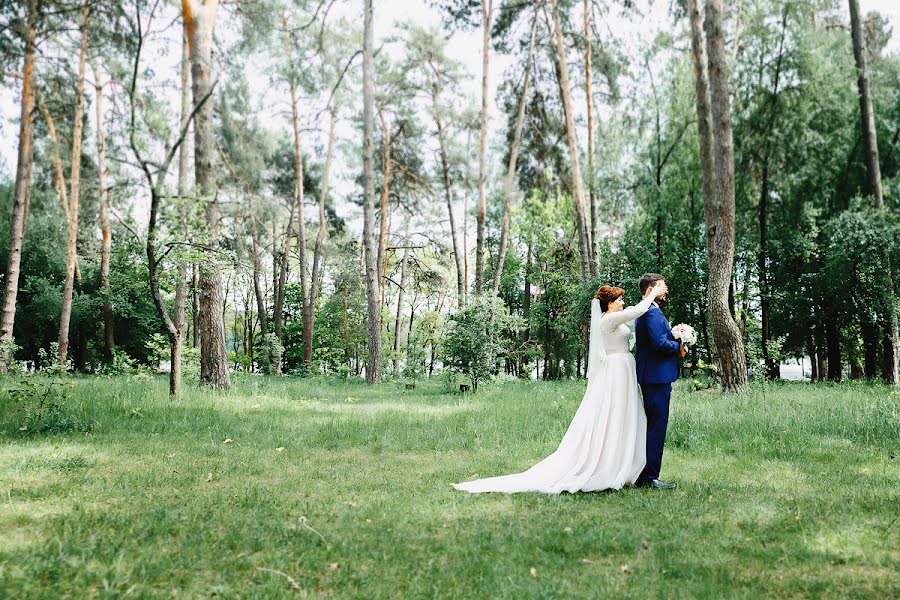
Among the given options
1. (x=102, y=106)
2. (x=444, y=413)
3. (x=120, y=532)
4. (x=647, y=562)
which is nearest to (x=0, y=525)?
(x=120, y=532)

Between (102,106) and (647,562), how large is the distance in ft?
74.2

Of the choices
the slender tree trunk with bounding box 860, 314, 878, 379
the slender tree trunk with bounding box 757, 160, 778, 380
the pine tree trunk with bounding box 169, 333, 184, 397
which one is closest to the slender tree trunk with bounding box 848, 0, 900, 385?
the slender tree trunk with bounding box 860, 314, 878, 379

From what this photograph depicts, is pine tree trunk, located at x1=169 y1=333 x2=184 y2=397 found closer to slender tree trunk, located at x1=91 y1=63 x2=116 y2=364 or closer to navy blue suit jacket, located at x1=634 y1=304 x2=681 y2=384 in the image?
navy blue suit jacket, located at x1=634 y1=304 x2=681 y2=384

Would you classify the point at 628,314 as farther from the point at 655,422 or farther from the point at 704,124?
the point at 704,124

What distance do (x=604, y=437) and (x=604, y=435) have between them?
0.06 ft

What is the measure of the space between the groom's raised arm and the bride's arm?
0.37 feet

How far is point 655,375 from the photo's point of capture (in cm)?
578

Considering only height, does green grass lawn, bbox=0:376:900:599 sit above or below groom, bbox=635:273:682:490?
below

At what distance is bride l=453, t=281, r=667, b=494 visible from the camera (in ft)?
18.2

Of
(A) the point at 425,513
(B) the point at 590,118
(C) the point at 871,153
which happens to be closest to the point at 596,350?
(A) the point at 425,513

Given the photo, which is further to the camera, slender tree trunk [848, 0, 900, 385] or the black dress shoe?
slender tree trunk [848, 0, 900, 385]

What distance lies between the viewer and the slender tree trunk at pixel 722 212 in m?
11.2

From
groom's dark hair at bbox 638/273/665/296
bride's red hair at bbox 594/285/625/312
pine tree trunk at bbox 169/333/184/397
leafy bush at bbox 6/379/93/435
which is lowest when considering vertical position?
leafy bush at bbox 6/379/93/435

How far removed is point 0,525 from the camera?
13.1ft
